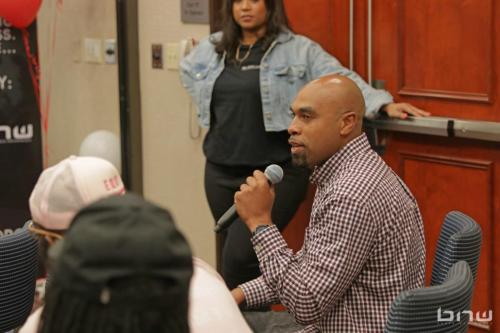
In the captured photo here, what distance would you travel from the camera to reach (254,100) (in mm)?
3602

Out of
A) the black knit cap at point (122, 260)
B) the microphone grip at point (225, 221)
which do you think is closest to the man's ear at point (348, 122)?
the microphone grip at point (225, 221)

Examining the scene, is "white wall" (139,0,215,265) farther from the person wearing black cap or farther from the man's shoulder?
the person wearing black cap

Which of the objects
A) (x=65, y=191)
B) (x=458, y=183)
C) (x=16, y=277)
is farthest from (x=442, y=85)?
(x=65, y=191)

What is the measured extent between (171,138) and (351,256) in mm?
2623

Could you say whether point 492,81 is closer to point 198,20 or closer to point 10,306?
point 198,20

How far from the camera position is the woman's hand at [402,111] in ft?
11.6

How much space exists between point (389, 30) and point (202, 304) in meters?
2.21

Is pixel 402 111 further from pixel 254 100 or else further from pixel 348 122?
pixel 348 122

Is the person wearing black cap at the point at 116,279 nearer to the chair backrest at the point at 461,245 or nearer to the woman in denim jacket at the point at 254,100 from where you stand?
the chair backrest at the point at 461,245

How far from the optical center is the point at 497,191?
11.1 feet

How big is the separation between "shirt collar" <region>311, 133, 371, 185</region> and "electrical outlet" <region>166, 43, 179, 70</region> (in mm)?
2203

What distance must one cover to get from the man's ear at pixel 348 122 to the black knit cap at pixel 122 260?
154cm

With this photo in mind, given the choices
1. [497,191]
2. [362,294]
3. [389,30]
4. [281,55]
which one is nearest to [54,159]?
[281,55]

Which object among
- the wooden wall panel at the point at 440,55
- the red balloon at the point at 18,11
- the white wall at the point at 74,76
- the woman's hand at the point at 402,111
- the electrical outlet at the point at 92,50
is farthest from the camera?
the electrical outlet at the point at 92,50
